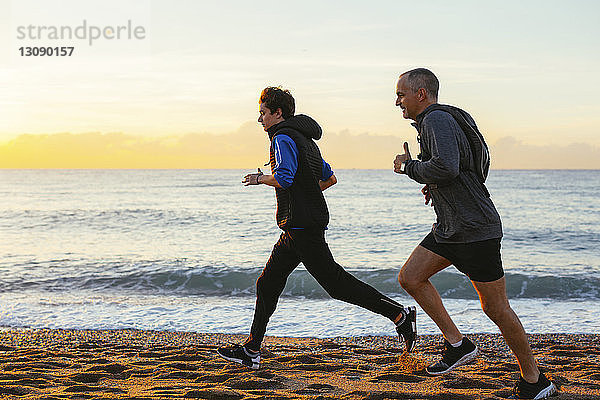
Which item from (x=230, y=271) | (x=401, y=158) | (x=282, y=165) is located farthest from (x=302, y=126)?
(x=230, y=271)

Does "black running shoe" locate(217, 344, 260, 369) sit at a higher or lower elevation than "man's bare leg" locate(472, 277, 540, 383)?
lower

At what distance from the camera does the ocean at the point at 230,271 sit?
8.16 meters

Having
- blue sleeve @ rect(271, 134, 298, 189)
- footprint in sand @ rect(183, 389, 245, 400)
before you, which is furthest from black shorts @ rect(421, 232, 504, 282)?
footprint in sand @ rect(183, 389, 245, 400)

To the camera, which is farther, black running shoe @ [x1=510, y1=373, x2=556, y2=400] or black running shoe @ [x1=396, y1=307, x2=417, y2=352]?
black running shoe @ [x1=396, y1=307, x2=417, y2=352]

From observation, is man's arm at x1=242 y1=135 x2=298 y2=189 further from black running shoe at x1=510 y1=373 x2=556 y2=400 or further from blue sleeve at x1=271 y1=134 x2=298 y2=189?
black running shoe at x1=510 y1=373 x2=556 y2=400

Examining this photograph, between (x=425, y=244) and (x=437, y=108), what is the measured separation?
2.81 ft

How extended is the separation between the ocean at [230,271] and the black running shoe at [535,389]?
3735mm

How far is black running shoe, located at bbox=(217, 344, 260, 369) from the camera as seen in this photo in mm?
4395

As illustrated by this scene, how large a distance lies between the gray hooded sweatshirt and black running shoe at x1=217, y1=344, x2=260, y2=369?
1.69 m

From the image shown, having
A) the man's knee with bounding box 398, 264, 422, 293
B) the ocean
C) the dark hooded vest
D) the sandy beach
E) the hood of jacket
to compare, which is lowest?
the ocean

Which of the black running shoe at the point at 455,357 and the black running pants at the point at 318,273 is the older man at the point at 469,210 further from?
the black running pants at the point at 318,273

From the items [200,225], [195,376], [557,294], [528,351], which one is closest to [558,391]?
[528,351]

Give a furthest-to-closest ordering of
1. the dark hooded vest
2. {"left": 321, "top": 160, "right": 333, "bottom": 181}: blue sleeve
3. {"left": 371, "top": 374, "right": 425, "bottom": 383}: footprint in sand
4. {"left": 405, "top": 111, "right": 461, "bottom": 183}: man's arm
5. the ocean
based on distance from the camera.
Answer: the ocean → {"left": 321, "top": 160, "right": 333, "bottom": 181}: blue sleeve → the dark hooded vest → {"left": 371, "top": 374, "right": 425, "bottom": 383}: footprint in sand → {"left": 405, "top": 111, "right": 461, "bottom": 183}: man's arm

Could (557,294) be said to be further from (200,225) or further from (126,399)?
(200,225)
